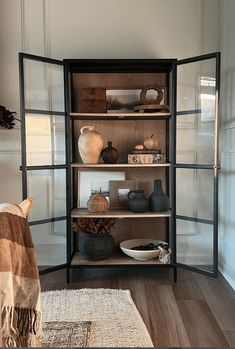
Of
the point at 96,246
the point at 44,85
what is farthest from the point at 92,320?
the point at 44,85

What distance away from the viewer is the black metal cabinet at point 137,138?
9.36 ft

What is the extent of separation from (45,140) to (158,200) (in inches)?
41.2

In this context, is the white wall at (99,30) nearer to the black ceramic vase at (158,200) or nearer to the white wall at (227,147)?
the white wall at (227,147)

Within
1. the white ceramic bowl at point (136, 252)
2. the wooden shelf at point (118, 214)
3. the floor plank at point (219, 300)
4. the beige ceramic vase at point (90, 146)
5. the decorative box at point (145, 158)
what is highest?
the beige ceramic vase at point (90, 146)

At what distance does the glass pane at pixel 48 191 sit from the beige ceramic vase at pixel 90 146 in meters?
0.32

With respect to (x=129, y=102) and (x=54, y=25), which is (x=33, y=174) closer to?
(x=129, y=102)

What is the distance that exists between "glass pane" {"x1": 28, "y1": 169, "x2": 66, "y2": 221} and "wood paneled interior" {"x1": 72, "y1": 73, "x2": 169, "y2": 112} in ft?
1.99

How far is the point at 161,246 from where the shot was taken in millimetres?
3035

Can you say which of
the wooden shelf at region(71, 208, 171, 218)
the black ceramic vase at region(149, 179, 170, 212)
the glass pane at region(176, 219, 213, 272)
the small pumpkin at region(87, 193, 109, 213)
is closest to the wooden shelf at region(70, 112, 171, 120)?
the black ceramic vase at region(149, 179, 170, 212)

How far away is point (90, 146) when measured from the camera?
113 inches

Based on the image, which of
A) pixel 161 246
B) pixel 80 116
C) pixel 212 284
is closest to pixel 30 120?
pixel 80 116

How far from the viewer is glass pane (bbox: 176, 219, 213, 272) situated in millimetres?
2892

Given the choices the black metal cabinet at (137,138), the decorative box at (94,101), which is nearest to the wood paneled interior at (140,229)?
the black metal cabinet at (137,138)

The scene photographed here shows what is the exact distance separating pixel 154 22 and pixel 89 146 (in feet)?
4.15
